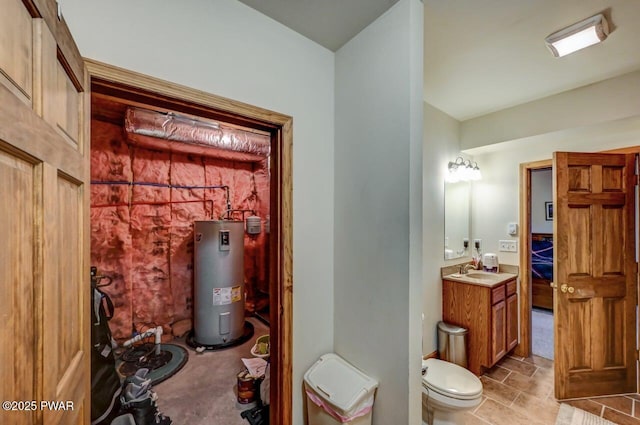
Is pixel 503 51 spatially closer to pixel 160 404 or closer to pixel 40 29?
pixel 40 29

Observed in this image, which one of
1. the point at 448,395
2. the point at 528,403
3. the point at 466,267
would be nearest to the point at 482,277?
the point at 466,267

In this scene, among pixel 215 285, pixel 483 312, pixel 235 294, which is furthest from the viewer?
pixel 235 294

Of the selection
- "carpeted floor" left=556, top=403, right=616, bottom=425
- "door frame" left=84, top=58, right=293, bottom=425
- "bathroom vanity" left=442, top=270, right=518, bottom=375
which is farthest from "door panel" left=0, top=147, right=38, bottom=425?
"carpeted floor" left=556, top=403, right=616, bottom=425

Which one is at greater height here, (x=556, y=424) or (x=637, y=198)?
(x=637, y=198)

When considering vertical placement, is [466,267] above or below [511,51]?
below

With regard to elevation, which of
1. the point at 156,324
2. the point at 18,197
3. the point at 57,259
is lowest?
the point at 156,324

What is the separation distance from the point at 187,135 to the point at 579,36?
9.89 feet

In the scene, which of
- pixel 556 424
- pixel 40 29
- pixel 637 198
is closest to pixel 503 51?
pixel 637 198

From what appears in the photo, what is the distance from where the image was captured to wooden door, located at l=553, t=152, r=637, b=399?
213 centimetres

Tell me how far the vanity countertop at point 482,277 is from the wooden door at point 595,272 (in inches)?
18.0

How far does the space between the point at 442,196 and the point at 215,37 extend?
2.39 m

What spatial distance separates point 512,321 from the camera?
106 inches

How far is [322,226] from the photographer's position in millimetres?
1631

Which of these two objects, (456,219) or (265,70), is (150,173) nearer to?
(265,70)
